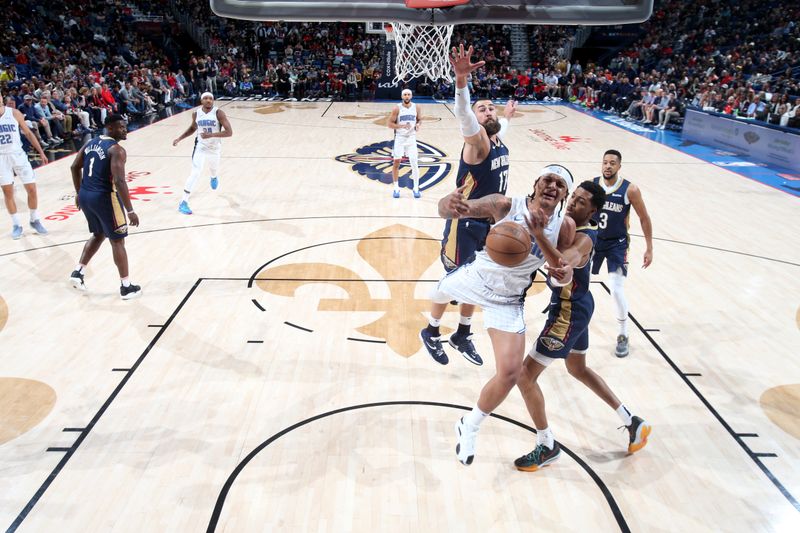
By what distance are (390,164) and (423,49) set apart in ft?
15.7

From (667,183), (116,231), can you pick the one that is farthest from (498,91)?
(116,231)

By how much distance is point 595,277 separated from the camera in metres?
6.97

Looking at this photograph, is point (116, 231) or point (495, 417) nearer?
point (495, 417)

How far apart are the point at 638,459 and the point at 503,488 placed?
100 cm

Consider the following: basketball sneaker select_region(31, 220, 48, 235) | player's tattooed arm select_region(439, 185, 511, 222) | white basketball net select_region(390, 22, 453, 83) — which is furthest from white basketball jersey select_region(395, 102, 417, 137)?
player's tattooed arm select_region(439, 185, 511, 222)

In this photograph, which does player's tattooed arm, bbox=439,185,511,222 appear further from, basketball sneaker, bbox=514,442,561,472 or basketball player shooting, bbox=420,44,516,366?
basketball sneaker, bbox=514,442,561,472

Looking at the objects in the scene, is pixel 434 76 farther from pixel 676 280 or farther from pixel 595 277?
pixel 676 280

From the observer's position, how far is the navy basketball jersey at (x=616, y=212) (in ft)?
17.0

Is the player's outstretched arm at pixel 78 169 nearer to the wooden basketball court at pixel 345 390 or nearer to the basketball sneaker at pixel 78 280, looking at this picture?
the basketball sneaker at pixel 78 280

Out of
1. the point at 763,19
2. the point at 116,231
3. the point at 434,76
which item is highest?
the point at 763,19

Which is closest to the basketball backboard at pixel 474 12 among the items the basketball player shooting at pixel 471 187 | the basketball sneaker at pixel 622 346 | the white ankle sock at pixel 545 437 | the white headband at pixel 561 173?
the basketball player shooting at pixel 471 187

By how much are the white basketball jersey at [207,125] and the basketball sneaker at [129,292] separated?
3.63m

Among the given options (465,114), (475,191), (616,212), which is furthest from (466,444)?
(616,212)

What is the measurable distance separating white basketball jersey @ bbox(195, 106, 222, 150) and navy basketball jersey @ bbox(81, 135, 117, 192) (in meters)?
3.29
